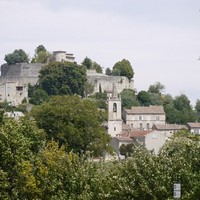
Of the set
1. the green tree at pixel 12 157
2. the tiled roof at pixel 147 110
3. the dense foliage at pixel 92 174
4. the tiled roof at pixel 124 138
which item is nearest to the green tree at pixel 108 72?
the tiled roof at pixel 147 110

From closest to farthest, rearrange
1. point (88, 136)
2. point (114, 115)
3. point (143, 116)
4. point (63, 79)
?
point (88, 136), point (114, 115), point (143, 116), point (63, 79)

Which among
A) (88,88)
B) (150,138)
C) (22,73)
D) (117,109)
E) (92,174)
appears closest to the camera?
(92,174)

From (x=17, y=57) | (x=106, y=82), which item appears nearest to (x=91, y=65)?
(x=17, y=57)

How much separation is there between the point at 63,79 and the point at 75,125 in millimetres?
49511

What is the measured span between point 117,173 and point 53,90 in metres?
83.0

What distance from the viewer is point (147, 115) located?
112 m

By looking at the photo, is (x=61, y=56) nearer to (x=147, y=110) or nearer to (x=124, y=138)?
(x=147, y=110)

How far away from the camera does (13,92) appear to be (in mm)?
117375

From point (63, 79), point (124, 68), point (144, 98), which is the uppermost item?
point (124, 68)

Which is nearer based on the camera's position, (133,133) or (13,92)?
(133,133)

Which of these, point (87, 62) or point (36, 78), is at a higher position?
point (87, 62)

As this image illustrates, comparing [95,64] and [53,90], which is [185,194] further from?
[95,64]

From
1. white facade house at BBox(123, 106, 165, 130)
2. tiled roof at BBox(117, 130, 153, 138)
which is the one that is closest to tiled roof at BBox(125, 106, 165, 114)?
white facade house at BBox(123, 106, 165, 130)

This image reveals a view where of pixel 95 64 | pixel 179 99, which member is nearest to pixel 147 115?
pixel 179 99
